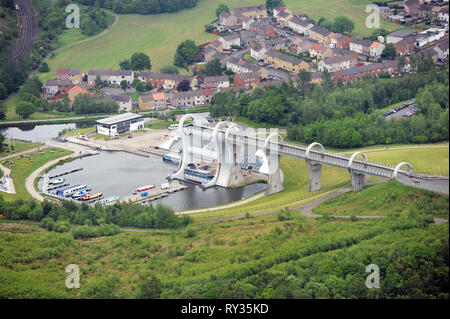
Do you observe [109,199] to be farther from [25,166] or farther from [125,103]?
[125,103]

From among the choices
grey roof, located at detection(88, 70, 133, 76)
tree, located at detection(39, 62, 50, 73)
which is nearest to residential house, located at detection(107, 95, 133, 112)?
grey roof, located at detection(88, 70, 133, 76)

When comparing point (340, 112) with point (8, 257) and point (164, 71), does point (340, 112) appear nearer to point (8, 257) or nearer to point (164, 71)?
point (164, 71)

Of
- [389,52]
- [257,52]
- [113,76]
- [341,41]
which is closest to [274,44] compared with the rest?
[257,52]

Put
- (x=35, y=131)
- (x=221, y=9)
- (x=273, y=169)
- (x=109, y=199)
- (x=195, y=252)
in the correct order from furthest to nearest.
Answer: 1. (x=221, y=9)
2. (x=35, y=131)
3. (x=273, y=169)
4. (x=109, y=199)
5. (x=195, y=252)

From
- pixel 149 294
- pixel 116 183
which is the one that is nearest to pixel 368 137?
pixel 116 183

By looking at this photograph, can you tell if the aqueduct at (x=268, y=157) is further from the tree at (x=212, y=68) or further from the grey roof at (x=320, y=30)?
the grey roof at (x=320, y=30)

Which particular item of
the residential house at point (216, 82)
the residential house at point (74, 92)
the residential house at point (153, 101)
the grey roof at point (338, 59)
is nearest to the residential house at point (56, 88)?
the residential house at point (74, 92)

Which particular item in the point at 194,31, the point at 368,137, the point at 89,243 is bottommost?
the point at 89,243
